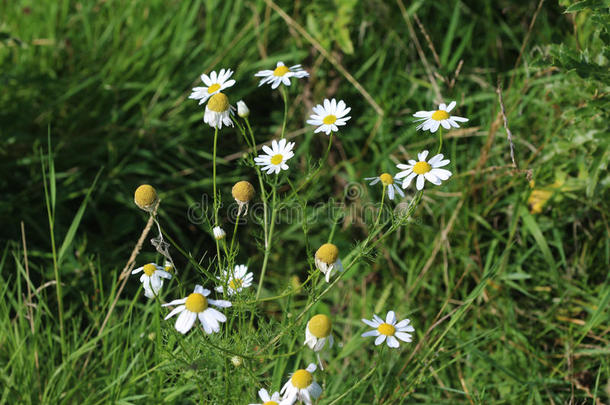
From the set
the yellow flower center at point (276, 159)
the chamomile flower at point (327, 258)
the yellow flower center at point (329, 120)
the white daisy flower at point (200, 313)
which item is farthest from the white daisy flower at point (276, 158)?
the white daisy flower at point (200, 313)

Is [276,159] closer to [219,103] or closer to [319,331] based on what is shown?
[219,103]

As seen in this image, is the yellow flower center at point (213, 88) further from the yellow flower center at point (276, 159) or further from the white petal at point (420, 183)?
the white petal at point (420, 183)

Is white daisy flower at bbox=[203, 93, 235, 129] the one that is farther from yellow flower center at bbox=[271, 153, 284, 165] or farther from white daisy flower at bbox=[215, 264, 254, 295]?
white daisy flower at bbox=[215, 264, 254, 295]

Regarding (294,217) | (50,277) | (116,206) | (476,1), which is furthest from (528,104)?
(50,277)

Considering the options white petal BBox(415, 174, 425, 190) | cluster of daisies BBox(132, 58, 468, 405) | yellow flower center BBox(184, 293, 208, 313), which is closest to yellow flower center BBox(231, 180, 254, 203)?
cluster of daisies BBox(132, 58, 468, 405)

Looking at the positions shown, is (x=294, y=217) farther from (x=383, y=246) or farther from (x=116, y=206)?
(x=116, y=206)

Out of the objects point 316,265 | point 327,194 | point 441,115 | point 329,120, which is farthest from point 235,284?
point 327,194
